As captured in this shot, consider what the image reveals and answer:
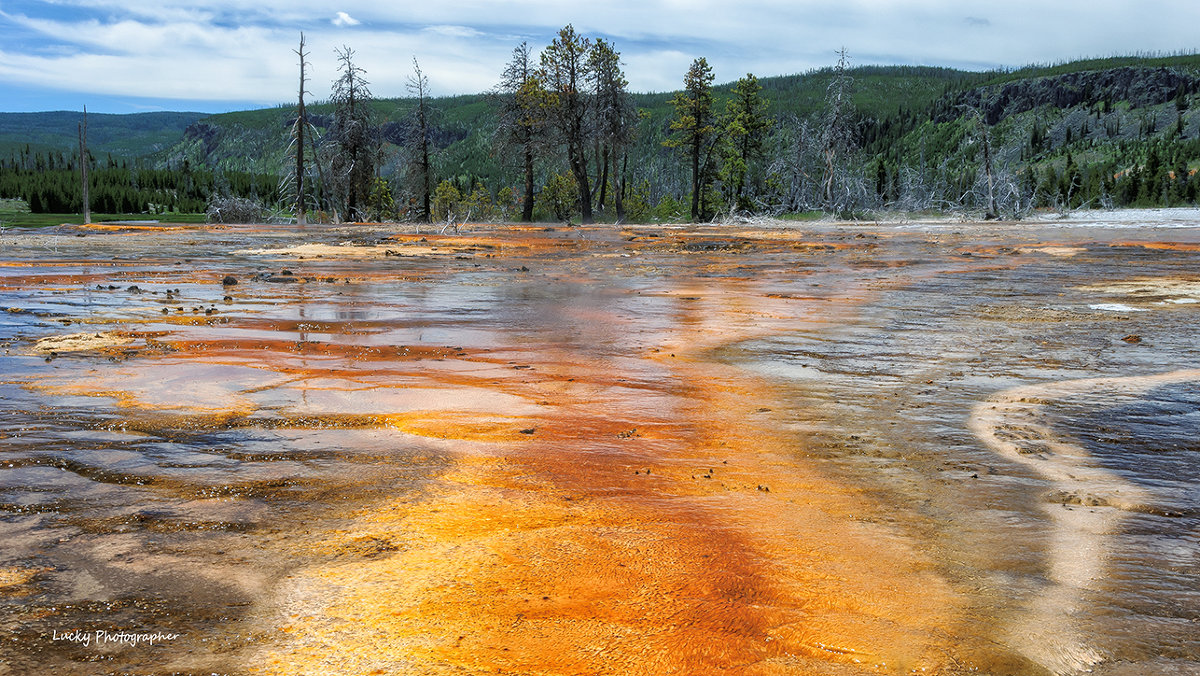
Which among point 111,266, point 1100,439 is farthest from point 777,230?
point 1100,439

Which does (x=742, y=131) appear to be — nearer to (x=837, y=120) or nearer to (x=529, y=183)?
(x=837, y=120)

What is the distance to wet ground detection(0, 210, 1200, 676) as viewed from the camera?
275 cm

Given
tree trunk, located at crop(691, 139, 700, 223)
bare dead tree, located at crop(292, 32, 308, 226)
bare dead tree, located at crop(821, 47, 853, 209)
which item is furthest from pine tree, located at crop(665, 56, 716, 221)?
bare dead tree, located at crop(292, 32, 308, 226)

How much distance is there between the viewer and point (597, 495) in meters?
4.15

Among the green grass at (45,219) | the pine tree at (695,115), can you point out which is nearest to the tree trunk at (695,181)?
the pine tree at (695,115)

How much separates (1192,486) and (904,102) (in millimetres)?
193744

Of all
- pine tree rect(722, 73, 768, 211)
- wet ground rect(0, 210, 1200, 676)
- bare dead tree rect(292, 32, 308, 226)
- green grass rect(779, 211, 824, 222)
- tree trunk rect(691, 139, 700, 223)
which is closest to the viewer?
wet ground rect(0, 210, 1200, 676)

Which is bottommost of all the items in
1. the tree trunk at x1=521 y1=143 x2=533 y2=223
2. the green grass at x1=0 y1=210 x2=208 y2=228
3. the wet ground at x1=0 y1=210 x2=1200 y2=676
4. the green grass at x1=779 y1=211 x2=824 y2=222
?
the wet ground at x1=0 y1=210 x2=1200 y2=676

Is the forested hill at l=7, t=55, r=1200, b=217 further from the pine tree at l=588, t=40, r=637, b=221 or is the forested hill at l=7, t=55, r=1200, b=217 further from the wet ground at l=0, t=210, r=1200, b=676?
the wet ground at l=0, t=210, r=1200, b=676

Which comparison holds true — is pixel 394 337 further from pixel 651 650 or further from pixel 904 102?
pixel 904 102

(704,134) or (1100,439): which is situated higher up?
(704,134)

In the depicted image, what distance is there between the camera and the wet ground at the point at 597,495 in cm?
275

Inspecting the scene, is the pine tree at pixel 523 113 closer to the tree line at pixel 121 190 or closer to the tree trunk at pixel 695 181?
the tree trunk at pixel 695 181

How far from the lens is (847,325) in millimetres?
9695
